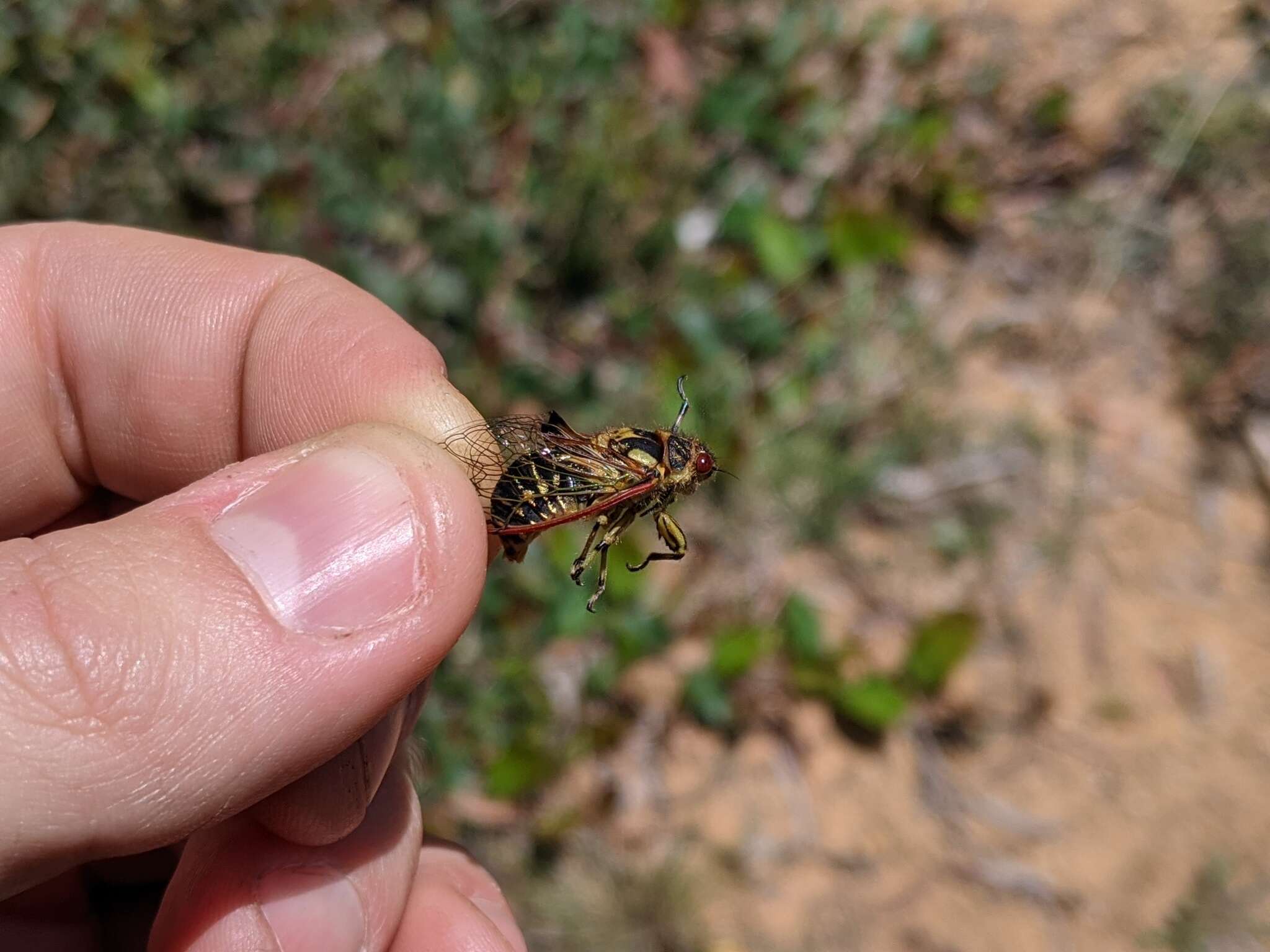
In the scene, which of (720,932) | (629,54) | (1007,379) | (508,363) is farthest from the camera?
(629,54)

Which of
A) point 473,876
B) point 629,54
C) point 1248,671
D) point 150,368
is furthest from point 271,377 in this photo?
point 1248,671

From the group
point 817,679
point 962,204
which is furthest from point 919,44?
point 817,679

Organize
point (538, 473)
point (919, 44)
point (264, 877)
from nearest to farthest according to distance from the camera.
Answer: point (264, 877)
point (538, 473)
point (919, 44)

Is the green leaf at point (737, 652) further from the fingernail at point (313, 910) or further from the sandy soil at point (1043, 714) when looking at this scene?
the fingernail at point (313, 910)

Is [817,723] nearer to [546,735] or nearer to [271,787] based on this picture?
[546,735]

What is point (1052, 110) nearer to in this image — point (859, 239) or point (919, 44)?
point (919, 44)

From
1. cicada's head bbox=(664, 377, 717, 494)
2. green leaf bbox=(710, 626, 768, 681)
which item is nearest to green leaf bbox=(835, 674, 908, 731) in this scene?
green leaf bbox=(710, 626, 768, 681)
